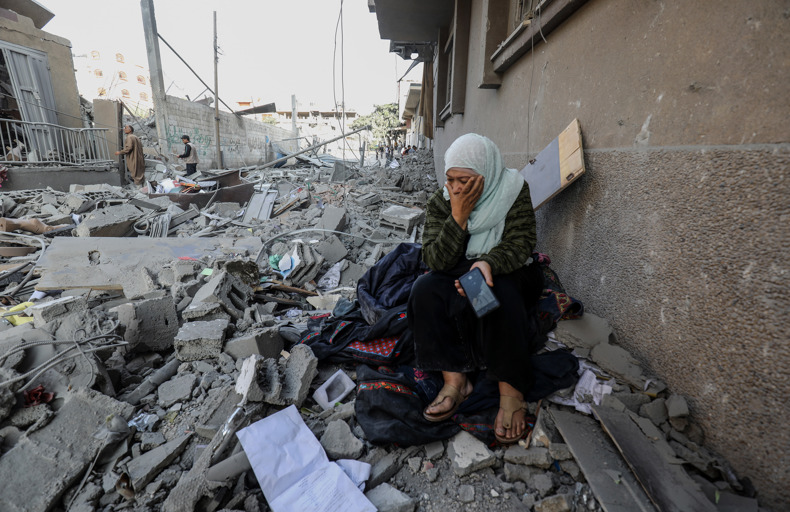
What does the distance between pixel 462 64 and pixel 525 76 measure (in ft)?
9.98

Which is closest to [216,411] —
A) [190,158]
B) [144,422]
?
[144,422]

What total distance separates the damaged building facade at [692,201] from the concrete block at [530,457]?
23.9 inches

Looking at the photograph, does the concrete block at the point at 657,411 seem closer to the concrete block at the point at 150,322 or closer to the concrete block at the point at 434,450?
the concrete block at the point at 434,450

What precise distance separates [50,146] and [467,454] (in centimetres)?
1223

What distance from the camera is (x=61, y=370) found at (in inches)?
75.8

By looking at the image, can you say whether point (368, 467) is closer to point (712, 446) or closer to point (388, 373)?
point (388, 373)

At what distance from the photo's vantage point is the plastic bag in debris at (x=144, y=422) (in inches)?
73.2

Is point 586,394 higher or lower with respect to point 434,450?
higher

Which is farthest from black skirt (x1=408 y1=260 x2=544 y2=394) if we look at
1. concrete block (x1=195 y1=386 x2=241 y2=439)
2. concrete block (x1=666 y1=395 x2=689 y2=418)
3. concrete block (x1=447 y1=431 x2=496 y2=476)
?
concrete block (x1=195 y1=386 x2=241 y2=439)

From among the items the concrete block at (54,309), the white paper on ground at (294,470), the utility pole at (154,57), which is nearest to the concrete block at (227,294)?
the concrete block at (54,309)

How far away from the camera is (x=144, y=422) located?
6.20 feet

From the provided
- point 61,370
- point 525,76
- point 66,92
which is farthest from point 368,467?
point 66,92

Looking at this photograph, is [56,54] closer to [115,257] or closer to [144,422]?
[115,257]

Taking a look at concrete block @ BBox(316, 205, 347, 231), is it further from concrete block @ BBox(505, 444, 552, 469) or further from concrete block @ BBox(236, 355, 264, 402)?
concrete block @ BBox(505, 444, 552, 469)
